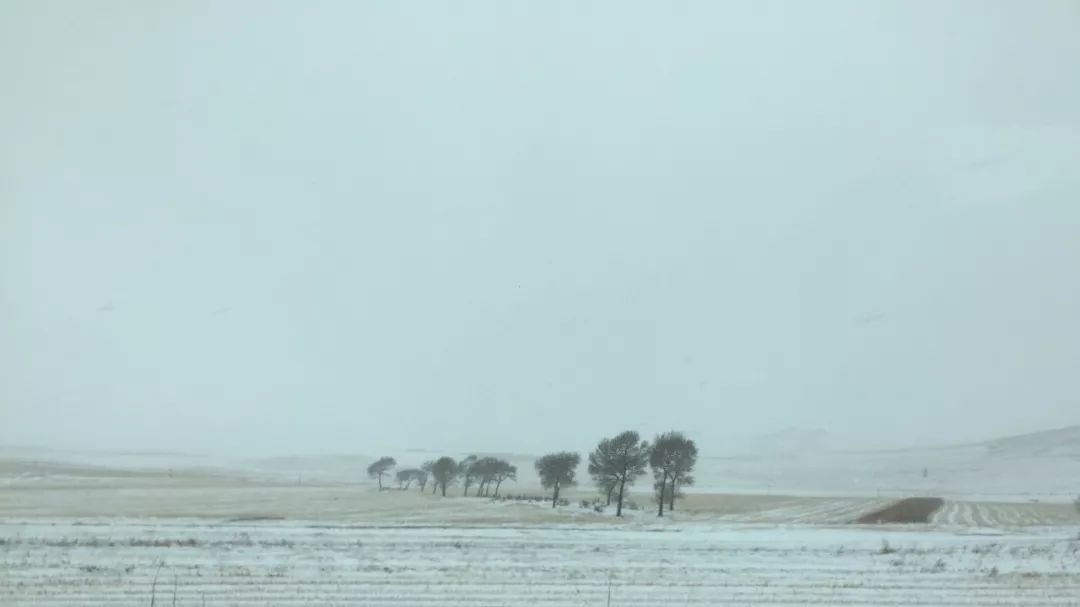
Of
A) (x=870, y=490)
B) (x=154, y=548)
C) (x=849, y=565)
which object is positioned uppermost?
(x=870, y=490)

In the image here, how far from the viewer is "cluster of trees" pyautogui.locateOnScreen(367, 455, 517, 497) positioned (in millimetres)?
15344

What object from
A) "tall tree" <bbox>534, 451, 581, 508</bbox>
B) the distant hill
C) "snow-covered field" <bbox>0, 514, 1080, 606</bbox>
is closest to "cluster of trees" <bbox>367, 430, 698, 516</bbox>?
"tall tree" <bbox>534, 451, 581, 508</bbox>

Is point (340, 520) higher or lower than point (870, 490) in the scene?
lower

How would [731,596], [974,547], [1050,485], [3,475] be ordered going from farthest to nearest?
1. [1050,485]
2. [3,475]
3. [974,547]
4. [731,596]

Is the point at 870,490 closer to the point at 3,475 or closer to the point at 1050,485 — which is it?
the point at 1050,485

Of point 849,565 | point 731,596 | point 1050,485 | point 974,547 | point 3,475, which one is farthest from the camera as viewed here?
point 1050,485

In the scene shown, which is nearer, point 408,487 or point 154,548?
point 154,548

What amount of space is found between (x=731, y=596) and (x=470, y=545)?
426cm

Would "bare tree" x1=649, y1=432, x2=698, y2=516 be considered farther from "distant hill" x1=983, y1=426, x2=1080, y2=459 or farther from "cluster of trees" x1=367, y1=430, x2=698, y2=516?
→ "distant hill" x1=983, y1=426, x2=1080, y2=459

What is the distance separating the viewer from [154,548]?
38.4 feet

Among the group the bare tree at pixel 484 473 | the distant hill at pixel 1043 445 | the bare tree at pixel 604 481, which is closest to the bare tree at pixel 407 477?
the bare tree at pixel 484 473

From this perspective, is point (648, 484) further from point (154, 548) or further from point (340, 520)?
point (154, 548)

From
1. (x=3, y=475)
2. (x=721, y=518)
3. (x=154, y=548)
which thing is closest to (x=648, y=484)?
(x=721, y=518)

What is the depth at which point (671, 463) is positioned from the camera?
14.9 m
